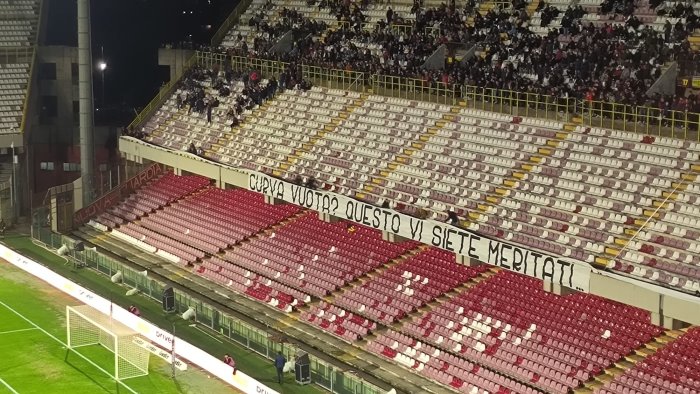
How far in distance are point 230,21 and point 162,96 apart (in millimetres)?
5228

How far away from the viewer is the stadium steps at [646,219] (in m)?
28.9

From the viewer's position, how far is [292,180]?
40969mm

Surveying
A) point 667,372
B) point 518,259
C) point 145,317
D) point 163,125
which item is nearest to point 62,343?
point 145,317

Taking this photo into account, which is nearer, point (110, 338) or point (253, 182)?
point (110, 338)

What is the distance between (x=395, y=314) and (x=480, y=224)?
12.0 ft

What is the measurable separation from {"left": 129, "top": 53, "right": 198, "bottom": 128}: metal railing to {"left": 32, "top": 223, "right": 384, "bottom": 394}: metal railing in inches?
311

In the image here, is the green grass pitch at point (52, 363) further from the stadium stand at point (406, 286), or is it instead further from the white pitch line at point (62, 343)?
the stadium stand at point (406, 286)

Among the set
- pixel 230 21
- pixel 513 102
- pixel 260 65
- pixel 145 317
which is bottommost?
pixel 145 317

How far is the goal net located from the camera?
31.3m

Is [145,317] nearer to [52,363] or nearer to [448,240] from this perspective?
[52,363]

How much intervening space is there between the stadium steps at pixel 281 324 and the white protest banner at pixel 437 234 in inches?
148

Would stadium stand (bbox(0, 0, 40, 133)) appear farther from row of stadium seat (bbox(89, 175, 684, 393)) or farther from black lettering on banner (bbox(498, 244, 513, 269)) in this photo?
black lettering on banner (bbox(498, 244, 513, 269))

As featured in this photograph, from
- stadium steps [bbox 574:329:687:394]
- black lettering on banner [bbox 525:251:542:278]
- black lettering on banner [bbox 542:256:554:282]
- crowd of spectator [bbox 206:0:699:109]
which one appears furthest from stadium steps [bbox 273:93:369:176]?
stadium steps [bbox 574:329:687:394]

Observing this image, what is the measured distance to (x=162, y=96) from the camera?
53688 mm
